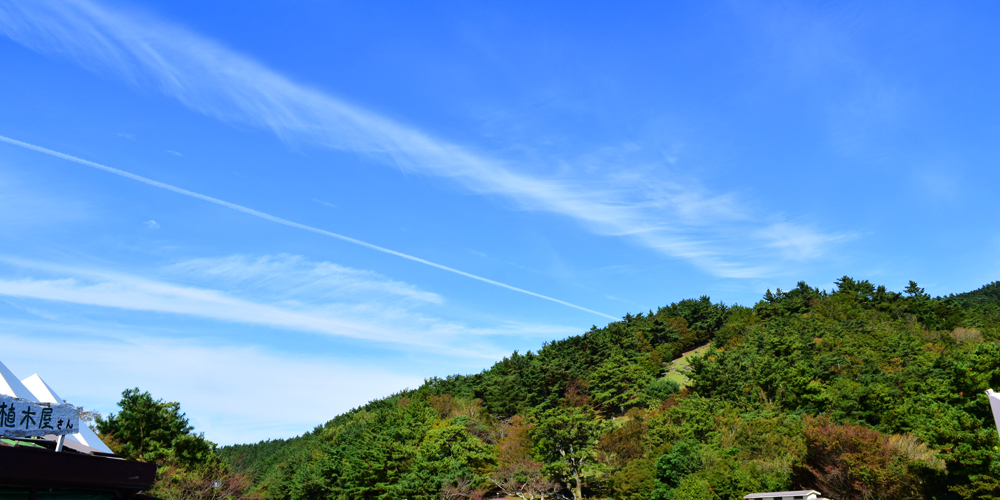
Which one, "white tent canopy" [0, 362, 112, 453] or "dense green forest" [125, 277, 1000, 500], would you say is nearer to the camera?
"white tent canopy" [0, 362, 112, 453]

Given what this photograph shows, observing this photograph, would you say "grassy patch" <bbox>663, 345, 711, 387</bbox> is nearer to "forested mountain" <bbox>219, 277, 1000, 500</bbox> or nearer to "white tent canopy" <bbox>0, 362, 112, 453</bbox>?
"forested mountain" <bbox>219, 277, 1000, 500</bbox>

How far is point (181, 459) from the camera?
40750 mm

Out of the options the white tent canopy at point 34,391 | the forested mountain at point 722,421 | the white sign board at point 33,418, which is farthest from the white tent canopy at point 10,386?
the forested mountain at point 722,421

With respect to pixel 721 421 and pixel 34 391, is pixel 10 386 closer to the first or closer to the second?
pixel 34 391

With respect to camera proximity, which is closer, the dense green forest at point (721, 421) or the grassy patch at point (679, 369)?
the dense green forest at point (721, 421)

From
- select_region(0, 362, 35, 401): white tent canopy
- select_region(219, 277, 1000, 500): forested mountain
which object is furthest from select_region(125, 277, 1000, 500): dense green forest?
select_region(0, 362, 35, 401): white tent canopy

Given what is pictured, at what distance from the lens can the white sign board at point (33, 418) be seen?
27.0 feet

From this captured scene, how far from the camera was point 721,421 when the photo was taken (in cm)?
4656

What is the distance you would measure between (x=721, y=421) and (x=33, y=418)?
46408 mm

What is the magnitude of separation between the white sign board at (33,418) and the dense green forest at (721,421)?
94.2 feet

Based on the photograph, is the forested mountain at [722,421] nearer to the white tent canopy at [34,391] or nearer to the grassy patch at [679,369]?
the grassy patch at [679,369]

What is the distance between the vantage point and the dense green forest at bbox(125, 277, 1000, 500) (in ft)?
93.4

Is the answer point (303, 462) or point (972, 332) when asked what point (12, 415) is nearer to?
point (303, 462)

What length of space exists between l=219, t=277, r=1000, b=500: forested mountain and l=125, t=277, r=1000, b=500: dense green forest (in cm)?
14
